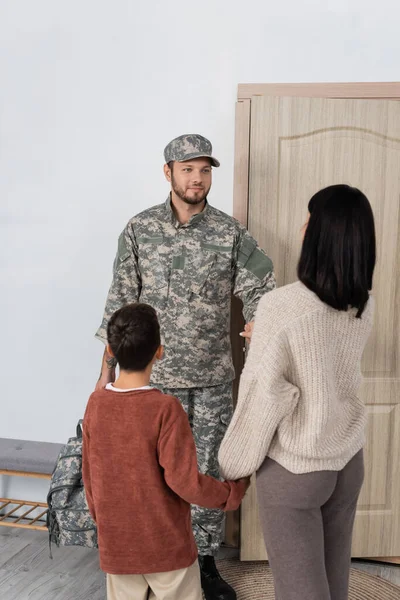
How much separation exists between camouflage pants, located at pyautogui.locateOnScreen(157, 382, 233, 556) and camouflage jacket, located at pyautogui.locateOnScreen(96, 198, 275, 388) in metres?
0.05

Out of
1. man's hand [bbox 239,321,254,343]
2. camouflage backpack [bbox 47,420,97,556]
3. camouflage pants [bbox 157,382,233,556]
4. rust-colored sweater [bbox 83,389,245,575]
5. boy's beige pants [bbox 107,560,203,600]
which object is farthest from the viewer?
camouflage pants [bbox 157,382,233,556]

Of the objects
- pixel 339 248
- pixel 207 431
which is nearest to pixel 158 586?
pixel 207 431

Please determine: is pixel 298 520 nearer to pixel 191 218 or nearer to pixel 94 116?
pixel 191 218

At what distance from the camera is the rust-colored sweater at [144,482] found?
1677 millimetres

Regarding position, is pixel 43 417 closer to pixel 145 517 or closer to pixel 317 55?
pixel 145 517

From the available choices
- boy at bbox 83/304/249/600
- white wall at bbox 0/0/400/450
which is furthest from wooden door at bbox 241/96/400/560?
boy at bbox 83/304/249/600

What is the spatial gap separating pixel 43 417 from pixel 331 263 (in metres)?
2.06

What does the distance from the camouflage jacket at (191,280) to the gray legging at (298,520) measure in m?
0.95

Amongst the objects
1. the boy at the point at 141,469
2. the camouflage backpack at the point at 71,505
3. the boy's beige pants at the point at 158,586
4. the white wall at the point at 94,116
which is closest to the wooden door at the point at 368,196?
the white wall at the point at 94,116

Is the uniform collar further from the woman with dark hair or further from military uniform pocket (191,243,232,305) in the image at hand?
the woman with dark hair

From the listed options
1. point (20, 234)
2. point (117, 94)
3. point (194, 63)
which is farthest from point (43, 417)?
point (194, 63)

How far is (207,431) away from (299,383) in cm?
109

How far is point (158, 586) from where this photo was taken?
183cm

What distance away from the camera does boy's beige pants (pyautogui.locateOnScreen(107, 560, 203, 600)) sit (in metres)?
1.81
